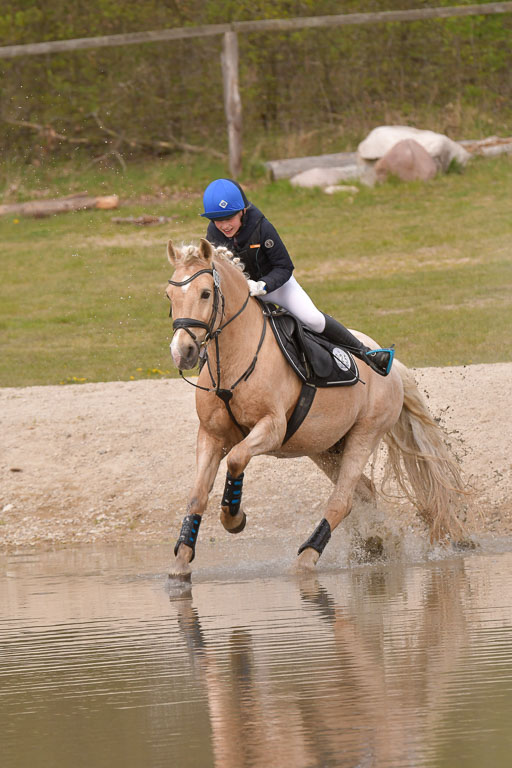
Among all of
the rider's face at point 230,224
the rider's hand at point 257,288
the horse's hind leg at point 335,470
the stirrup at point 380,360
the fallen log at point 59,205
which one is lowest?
the horse's hind leg at point 335,470

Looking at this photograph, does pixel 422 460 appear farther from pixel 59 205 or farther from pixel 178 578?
pixel 59 205

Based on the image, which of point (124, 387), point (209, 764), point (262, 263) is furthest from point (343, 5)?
point (209, 764)

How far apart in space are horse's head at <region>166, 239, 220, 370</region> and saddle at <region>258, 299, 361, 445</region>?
0.86 meters

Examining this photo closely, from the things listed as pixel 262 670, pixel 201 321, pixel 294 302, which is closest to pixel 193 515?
pixel 201 321

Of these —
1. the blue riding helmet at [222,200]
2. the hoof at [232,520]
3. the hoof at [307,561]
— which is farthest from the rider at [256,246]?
the hoof at [307,561]

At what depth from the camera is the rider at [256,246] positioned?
24.2 feet

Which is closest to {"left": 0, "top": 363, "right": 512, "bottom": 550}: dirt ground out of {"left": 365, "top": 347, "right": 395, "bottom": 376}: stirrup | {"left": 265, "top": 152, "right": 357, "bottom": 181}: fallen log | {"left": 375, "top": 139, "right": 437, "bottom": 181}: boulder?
{"left": 365, "top": 347, "right": 395, "bottom": 376}: stirrup

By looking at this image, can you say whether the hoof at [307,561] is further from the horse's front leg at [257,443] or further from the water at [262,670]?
the horse's front leg at [257,443]

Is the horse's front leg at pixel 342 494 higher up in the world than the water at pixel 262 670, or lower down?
higher up

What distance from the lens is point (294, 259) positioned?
20.1 metres

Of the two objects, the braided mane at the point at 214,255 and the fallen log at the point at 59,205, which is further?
the fallen log at the point at 59,205

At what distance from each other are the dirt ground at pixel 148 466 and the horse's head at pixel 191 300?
3269mm

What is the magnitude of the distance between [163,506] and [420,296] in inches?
347

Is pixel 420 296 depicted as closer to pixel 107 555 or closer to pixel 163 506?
pixel 163 506
